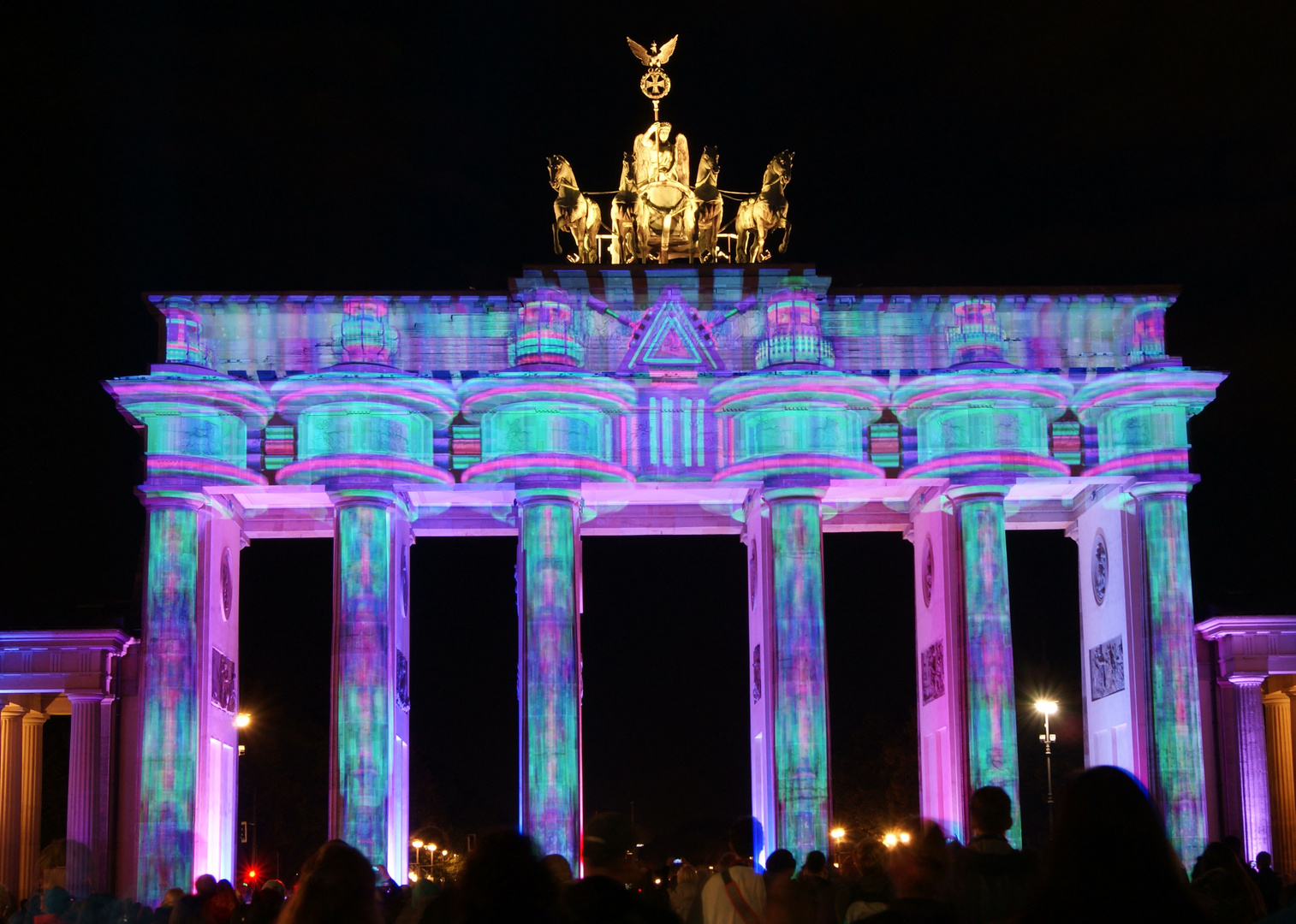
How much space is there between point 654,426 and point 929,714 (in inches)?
496

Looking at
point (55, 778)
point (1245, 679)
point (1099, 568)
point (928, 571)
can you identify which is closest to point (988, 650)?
point (928, 571)

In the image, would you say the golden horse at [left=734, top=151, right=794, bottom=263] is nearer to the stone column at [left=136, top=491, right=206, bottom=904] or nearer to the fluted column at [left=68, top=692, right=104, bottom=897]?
the stone column at [left=136, top=491, right=206, bottom=904]

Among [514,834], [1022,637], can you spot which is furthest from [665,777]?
[514,834]

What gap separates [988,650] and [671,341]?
12538mm

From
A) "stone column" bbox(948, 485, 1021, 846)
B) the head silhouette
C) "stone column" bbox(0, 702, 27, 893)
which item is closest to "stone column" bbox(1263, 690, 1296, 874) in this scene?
"stone column" bbox(948, 485, 1021, 846)

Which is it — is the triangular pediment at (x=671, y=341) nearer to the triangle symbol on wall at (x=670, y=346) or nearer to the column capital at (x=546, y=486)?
the triangle symbol on wall at (x=670, y=346)

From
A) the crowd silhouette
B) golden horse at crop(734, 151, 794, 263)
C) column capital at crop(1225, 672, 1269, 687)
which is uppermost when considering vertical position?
golden horse at crop(734, 151, 794, 263)

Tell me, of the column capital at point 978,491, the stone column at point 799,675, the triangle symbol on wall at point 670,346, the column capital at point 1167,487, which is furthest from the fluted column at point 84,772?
the column capital at point 1167,487

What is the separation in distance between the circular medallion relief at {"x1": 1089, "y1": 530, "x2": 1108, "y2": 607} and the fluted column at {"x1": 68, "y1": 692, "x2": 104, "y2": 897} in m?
30.2

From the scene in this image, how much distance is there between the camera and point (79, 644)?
48.6 metres

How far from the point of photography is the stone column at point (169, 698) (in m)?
43.4

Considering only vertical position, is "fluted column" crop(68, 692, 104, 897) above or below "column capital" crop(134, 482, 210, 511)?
below

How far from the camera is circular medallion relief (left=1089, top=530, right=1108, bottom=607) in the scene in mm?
50125

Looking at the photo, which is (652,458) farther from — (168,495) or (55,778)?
(55,778)
